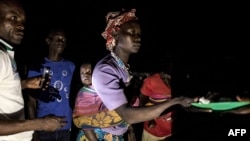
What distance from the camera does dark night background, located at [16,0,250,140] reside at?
4.95 metres

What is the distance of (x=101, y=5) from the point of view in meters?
5.31

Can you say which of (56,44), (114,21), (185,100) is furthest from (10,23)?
(56,44)

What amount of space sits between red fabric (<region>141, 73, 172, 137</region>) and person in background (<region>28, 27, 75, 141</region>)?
1.16 meters

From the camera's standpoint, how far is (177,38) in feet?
19.0

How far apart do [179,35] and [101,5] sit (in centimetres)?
156

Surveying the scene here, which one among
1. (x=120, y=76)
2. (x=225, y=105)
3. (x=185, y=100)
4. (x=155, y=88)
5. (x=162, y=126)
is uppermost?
(x=120, y=76)

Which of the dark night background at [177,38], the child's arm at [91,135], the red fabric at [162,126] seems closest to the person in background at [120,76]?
the child's arm at [91,135]

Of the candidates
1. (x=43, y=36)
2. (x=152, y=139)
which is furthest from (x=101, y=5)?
(x=152, y=139)

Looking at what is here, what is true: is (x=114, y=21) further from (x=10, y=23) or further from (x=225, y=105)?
(x=225, y=105)

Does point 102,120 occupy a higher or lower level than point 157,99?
higher

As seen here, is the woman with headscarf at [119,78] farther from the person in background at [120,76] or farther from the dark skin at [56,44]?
the dark skin at [56,44]

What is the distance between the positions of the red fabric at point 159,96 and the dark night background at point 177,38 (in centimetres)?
27

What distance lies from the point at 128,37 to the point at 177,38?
3.28m

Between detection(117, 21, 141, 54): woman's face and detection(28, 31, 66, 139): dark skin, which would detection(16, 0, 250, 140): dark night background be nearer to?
detection(28, 31, 66, 139): dark skin
